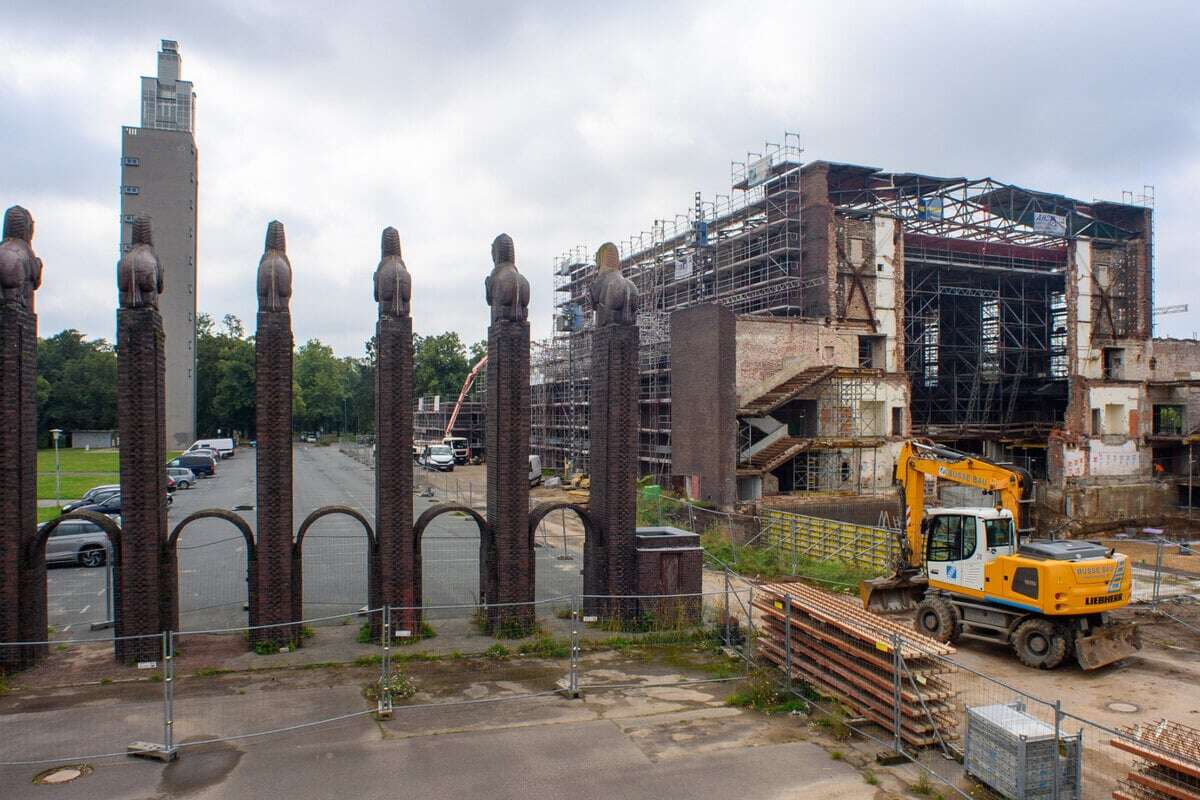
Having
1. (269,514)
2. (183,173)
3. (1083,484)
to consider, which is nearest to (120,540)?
(269,514)

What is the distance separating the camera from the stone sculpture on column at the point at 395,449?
15438 mm

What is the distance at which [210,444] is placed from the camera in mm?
72438

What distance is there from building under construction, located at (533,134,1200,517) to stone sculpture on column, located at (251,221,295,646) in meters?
21.3

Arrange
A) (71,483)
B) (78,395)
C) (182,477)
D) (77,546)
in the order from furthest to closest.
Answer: (78,395) → (182,477) → (71,483) → (77,546)

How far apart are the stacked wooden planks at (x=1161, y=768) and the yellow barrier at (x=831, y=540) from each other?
1323 centimetres

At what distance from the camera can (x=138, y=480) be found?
13852 mm

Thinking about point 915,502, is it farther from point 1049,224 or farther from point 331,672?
point 1049,224

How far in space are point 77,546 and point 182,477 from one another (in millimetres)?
24623

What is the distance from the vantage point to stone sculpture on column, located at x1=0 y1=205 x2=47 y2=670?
13.2 meters

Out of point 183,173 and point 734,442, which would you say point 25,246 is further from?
point 183,173

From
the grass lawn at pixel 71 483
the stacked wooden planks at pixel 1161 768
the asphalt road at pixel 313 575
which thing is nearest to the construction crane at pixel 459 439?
the grass lawn at pixel 71 483

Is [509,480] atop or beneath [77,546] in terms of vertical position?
atop

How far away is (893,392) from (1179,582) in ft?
60.6

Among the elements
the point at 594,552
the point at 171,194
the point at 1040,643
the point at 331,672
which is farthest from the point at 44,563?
the point at 171,194
